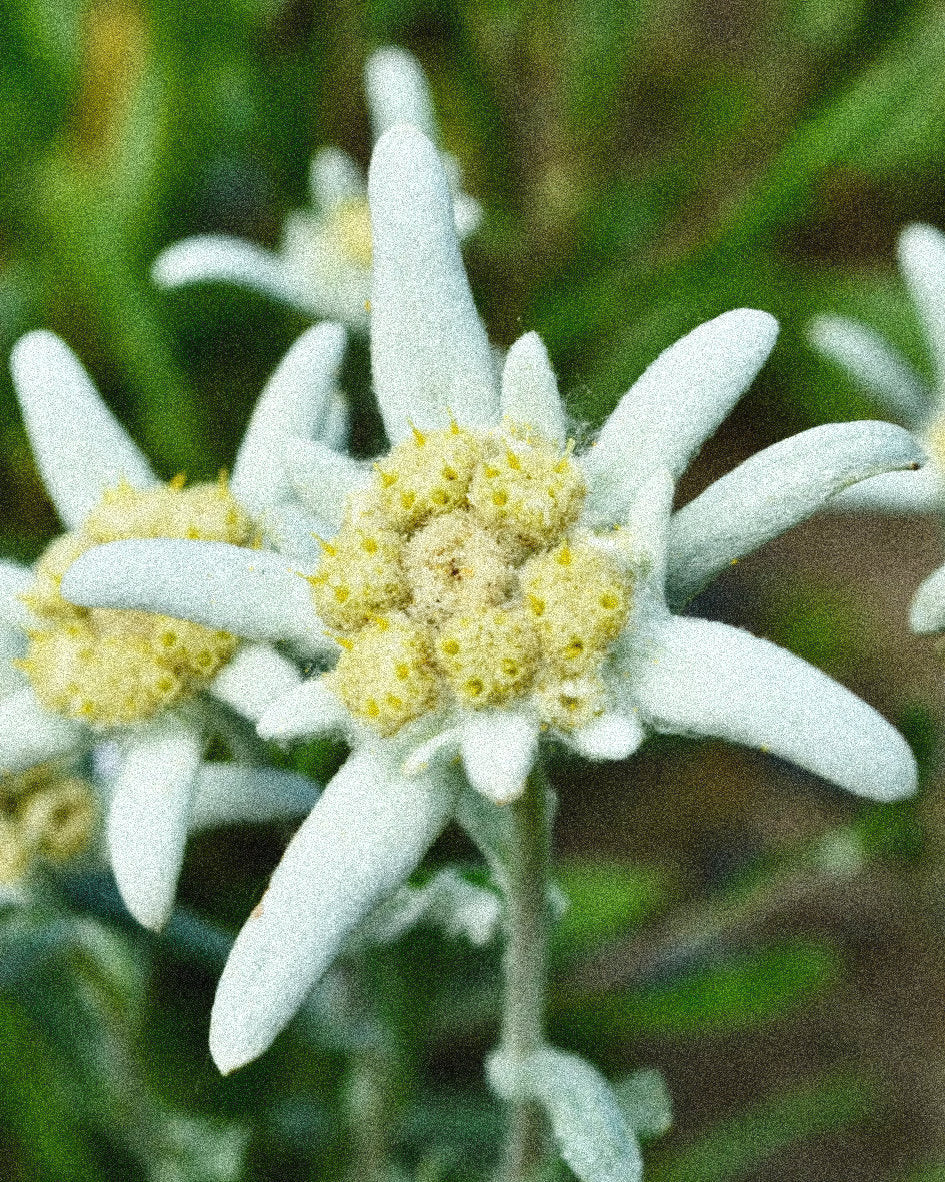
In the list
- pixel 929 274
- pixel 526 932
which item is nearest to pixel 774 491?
pixel 526 932

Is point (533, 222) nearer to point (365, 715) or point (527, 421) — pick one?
point (527, 421)

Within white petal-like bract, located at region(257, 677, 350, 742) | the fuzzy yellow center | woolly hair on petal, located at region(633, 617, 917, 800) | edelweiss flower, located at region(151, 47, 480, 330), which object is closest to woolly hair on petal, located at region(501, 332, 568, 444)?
→ woolly hair on petal, located at region(633, 617, 917, 800)

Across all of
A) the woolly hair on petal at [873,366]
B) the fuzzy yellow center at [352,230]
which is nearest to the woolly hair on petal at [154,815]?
the fuzzy yellow center at [352,230]

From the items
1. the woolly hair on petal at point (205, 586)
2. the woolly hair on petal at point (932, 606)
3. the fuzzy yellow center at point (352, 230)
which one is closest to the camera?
the woolly hair on petal at point (205, 586)

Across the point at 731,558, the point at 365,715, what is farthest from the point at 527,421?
the point at 365,715

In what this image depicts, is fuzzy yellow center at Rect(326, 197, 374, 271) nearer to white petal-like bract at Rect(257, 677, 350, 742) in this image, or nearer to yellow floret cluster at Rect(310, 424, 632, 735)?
yellow floret cluster at Rect(310, 424, 632, 735)

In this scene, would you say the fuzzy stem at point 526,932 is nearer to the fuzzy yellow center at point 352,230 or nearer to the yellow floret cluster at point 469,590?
the yellow floret cluster at point 469,590

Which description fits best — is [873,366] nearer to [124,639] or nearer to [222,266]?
[222,266]
